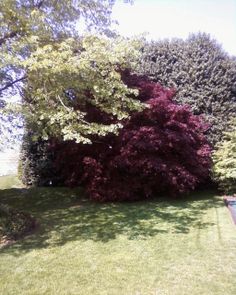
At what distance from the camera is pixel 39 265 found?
559 cm

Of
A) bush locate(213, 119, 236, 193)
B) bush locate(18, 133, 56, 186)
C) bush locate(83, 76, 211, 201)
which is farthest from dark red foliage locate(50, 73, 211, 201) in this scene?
bush locate(18, 133, 56, 186)

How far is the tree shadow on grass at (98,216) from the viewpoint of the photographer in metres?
7.07

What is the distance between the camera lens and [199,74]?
12.3m

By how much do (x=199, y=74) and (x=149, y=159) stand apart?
13.5 feet

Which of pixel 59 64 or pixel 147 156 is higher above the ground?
pixel 59 64

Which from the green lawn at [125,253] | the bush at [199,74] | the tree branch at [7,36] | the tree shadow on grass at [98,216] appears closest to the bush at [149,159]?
the tree shadow on grass at [98,216]

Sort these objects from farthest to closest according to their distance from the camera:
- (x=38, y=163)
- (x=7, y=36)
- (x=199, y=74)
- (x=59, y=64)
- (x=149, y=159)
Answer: (x=38, y=163) < (x=199, y=74) < (x=149, y=159) < (x=7, y=36) < (x=59, y=64)

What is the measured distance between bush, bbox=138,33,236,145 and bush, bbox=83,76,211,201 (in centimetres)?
178

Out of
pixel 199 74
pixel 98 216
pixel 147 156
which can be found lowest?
pixel 98 216

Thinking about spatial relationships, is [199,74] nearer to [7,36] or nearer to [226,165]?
[226,165]

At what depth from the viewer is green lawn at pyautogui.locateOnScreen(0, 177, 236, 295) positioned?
16.0 ft

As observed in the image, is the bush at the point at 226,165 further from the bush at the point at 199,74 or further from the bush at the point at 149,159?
the bush at the point at 199,74

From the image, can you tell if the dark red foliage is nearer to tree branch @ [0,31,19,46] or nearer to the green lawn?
the green lawn

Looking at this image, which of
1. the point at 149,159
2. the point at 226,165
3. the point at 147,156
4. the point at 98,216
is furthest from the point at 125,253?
the point at 226,165
